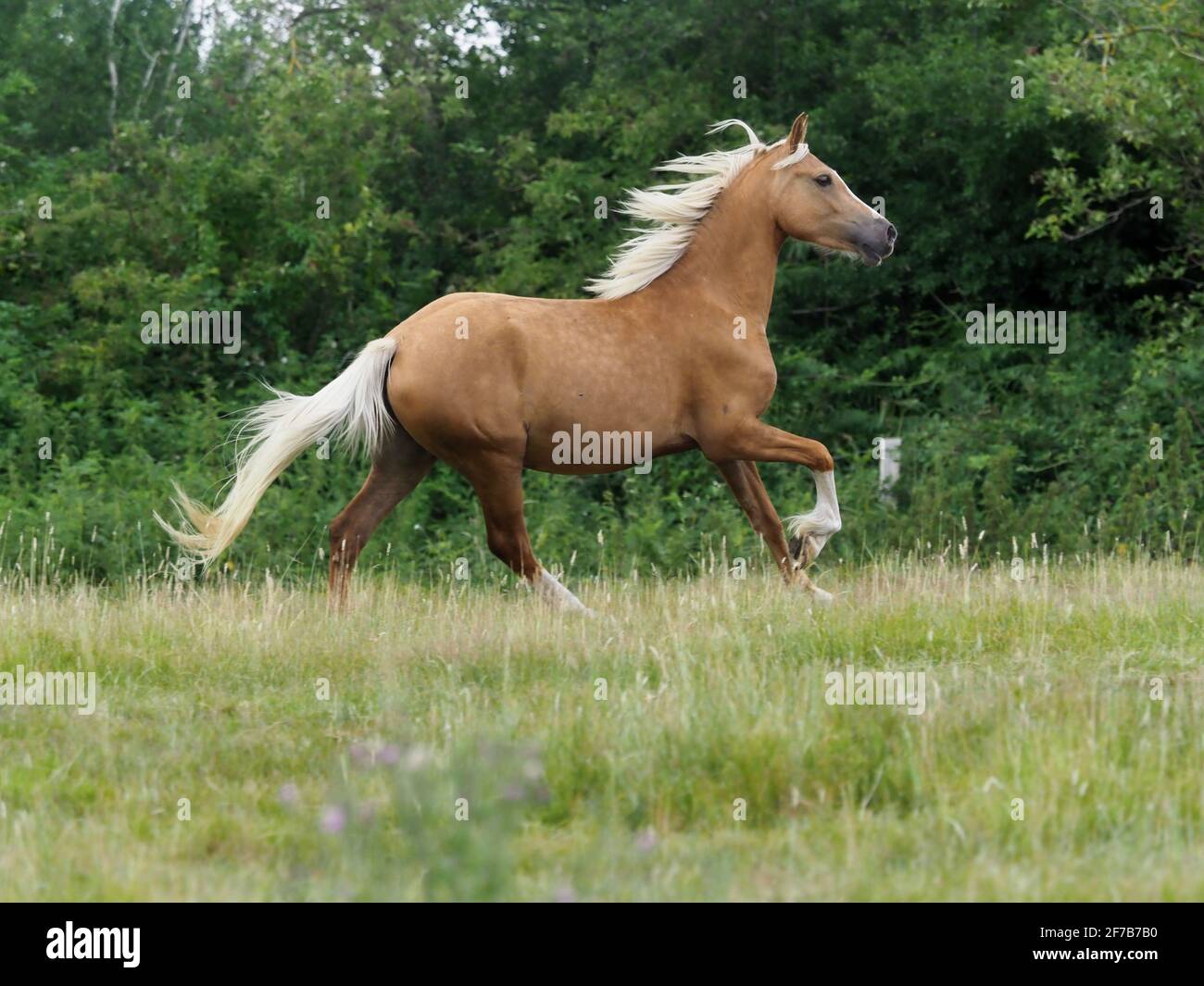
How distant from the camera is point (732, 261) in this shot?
8297mm

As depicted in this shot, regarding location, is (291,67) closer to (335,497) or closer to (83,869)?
(335,497)

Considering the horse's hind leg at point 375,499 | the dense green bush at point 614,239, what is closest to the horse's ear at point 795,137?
the horse's hind leg at point 375,499

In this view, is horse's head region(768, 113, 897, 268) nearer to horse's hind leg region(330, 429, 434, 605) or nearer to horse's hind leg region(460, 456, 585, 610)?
horse's hind leg region(460, 456, 585, 610)

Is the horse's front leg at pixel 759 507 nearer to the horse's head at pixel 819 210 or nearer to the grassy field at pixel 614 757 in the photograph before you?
the grassy field at pixel 614 757

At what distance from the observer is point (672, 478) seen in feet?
48.6

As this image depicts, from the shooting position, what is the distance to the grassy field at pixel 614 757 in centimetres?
396

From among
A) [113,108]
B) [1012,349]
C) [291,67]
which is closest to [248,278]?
[291,67]

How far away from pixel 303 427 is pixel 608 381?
5.02 ft

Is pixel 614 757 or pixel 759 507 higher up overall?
pixel 759 507

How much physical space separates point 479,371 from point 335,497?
648cm

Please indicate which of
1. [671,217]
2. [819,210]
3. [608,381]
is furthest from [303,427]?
[819,210]

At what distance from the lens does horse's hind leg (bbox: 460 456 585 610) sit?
25.5 feet

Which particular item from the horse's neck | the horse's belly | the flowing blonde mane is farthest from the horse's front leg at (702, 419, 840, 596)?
the flowing blonde mane

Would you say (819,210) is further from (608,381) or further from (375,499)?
(375,499)
